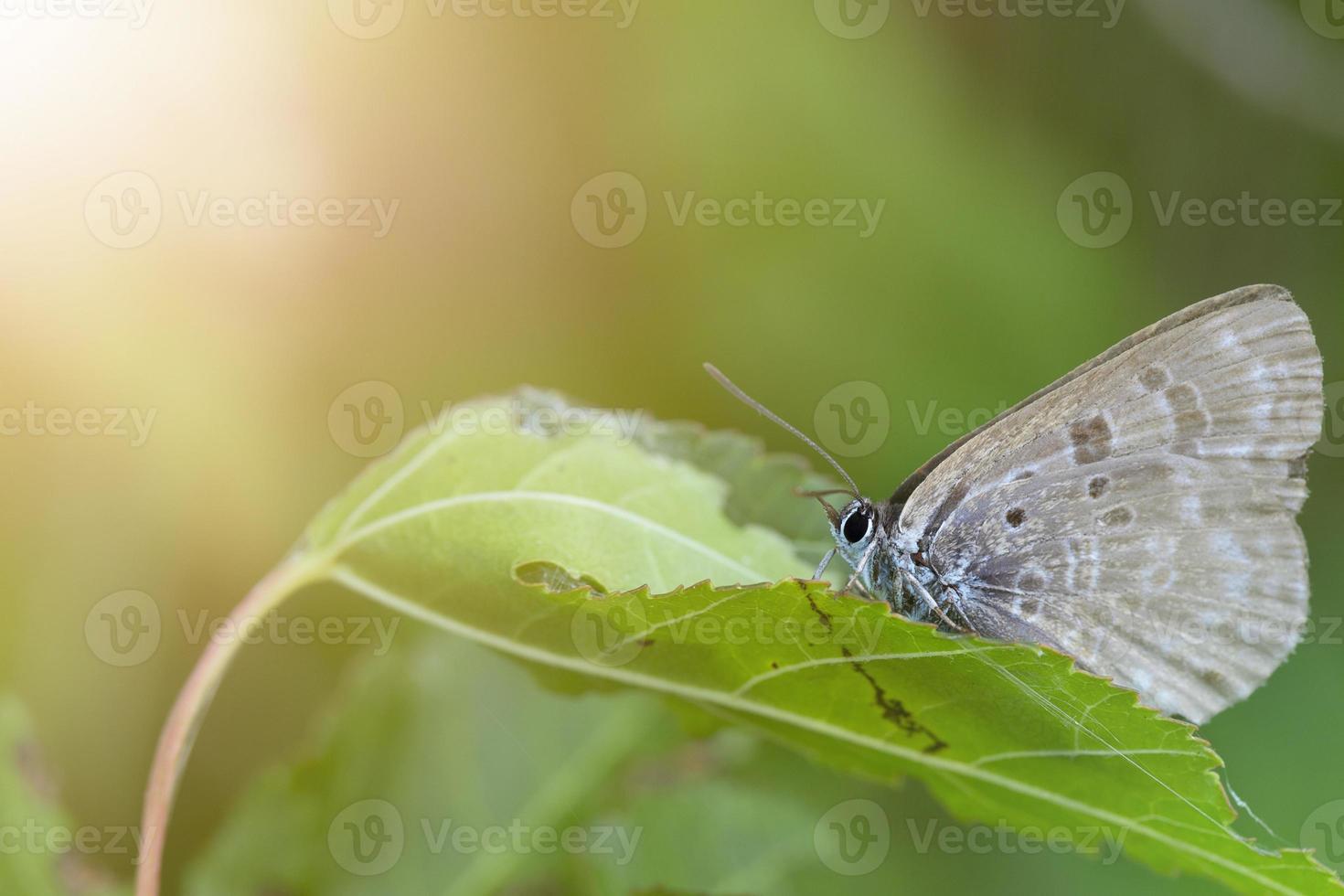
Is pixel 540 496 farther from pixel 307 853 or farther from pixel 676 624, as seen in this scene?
pixel 307 853

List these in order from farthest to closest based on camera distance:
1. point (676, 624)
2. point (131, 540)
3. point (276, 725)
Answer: point (131, 540), point (276, 725), point (676, 624)

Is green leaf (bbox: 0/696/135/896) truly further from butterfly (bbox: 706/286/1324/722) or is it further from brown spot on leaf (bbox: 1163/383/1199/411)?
brown spot on leaf (bbox: 1163/383/1199/411)

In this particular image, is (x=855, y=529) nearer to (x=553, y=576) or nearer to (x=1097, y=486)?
(x=1097, y=486)

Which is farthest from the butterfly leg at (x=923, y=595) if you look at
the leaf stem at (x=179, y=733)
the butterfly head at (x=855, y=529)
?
the leaf stem at (x=179, y=733)

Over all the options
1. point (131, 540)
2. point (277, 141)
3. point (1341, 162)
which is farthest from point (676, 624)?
point (1341, 162)

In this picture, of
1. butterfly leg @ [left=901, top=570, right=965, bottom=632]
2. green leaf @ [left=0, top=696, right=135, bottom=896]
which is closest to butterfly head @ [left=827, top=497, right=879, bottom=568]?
butterfly leg @ [left=901, top=570, right=965, bottom=632]

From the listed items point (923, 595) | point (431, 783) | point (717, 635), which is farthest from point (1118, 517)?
point (431, 783)
